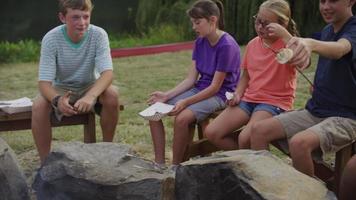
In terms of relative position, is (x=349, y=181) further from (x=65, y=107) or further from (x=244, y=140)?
(x=65, y=107)

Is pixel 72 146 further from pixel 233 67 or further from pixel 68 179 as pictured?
pixel 233 67

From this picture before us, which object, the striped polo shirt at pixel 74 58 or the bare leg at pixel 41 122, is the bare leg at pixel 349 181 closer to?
the striped polo shirt at pixel 74 58

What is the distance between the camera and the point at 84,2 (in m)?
4.40

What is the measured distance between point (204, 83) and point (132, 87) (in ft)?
12.5

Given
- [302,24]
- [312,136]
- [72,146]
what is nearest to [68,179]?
[72,146]

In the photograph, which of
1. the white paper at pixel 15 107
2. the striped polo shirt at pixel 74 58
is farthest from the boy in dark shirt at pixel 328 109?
the white paper at pixel 15 107

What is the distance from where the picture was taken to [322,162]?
3.71m

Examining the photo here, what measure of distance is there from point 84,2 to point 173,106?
0.88 meters

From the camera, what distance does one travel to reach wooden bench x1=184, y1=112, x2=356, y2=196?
11.7 feet

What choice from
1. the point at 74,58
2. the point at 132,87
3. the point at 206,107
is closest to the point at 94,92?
the point at 74,58

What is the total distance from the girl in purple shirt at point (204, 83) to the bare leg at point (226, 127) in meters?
0.21

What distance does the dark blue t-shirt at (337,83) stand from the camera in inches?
134

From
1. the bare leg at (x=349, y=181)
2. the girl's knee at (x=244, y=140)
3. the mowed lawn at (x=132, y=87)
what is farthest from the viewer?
the mowed lawn at (x=132, y=87)

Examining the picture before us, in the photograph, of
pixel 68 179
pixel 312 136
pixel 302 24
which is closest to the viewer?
pixel 68 179
